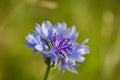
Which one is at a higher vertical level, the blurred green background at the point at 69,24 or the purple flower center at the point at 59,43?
the blurred green background at the point at 69,24

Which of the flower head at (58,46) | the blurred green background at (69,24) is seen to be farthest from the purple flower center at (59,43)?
the blurred green background at (69,24)

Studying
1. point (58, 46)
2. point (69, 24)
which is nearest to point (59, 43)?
point (58, 46)

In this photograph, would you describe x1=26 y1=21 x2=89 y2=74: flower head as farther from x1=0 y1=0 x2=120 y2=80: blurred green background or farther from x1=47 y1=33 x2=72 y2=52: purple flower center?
x1=0 y1=0 x2=120 y2=80: blurred green background

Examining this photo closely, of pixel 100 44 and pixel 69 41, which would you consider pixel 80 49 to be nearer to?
A: pixel 69 41

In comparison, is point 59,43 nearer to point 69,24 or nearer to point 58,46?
point 58,46

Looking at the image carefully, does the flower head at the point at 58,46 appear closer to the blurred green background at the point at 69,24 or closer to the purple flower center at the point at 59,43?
the purple flower center at the point at 59,43

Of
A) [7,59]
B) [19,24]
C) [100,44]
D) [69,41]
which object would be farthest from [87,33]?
[69,41]
